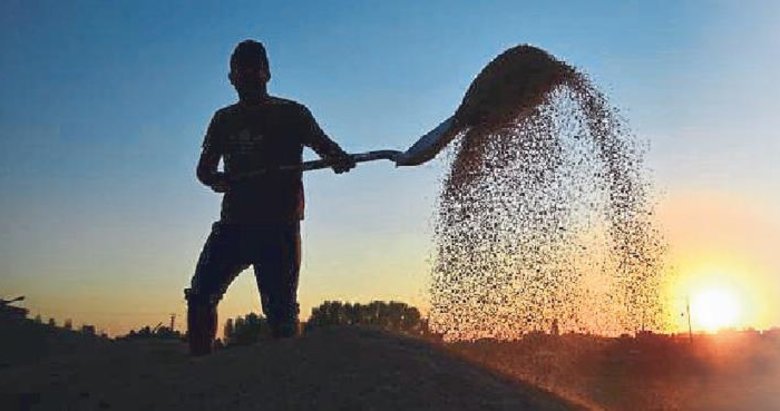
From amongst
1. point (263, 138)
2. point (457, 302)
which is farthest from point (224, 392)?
point (457, 302)

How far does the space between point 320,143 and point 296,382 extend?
2283 mm

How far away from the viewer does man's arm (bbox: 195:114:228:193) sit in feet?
22.0

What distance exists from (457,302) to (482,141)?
1.48 metres

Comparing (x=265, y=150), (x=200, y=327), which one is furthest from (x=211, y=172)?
(x=200, y=327)

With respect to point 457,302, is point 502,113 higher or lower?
higher

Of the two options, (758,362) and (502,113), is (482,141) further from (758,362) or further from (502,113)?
(758,362)

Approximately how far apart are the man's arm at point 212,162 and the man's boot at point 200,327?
892 mm

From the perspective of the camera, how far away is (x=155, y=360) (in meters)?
6.52

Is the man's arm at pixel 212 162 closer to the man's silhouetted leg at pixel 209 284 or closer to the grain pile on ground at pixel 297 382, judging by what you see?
the man's silhouetted leg at pixel 209 284

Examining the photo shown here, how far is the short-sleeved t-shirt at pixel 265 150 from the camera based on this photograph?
6594mm

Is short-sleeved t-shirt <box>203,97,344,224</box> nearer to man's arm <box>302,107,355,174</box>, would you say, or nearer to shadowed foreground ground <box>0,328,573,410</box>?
man's arm <box>302,107,355,174</box>

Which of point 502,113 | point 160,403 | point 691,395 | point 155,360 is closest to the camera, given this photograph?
A: point 160,403

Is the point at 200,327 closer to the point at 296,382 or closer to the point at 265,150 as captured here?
the point at 265,150

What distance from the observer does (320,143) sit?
272 inches
